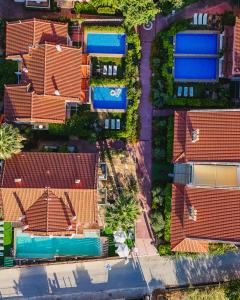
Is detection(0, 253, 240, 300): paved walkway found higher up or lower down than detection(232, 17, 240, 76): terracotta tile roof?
lower down

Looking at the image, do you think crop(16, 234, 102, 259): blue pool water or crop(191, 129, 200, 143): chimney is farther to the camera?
crop(16, 234, 102, 259): blue pool water

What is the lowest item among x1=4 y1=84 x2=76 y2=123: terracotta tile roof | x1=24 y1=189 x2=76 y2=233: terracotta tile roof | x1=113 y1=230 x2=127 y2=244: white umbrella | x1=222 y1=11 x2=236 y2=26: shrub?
x1=113 y1=230 x2=127 y2=244: white umbrella

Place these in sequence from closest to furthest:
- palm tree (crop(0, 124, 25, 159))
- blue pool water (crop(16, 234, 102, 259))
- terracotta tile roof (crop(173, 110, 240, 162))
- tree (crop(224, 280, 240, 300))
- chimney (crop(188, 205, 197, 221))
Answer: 1. terracotta tile roof (crop(173, 110, 240, 162))
2. chimney (crop(188, 205, 197, 221))
3. palm tree (crop(0, 124, 25, 159))
4. tree (crop(224, 280, 240, 300))
5. blue pool water (crop(16, 234, 102, 259))

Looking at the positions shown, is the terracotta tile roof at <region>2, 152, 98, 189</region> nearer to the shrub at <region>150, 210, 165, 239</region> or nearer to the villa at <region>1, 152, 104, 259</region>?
the villa at <region>1, 152, 104, 259</region>

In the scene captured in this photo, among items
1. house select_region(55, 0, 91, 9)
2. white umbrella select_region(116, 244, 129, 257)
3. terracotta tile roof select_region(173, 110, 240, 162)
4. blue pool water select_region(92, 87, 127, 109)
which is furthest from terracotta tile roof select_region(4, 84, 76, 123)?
white umbrella select_region(116, 244, 129, 257)

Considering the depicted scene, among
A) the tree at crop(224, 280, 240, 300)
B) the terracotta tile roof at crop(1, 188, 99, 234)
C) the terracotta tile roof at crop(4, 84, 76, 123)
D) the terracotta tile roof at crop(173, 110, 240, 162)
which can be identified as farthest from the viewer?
the tree at crop(224, 280, 240, 300)

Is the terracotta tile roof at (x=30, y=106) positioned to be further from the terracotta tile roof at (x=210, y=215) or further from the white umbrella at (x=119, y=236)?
the terracotta tile roof at (x=210, y=215)
